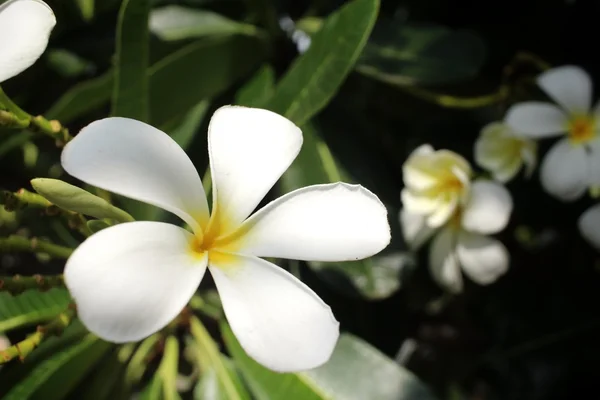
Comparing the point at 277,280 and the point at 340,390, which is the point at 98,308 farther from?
the point at 340,390

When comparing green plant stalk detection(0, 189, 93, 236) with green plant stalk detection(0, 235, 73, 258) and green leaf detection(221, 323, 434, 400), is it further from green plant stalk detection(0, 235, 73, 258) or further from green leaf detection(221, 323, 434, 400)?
green leaf detection(221, 323, 434, 400)

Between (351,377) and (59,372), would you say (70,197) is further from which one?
(351,377)

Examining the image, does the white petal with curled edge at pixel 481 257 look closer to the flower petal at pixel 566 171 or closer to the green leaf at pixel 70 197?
the flower petal at pixel 566 171

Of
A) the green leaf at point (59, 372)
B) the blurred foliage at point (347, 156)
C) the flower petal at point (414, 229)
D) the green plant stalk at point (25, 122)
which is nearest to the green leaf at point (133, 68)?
the blurred foliage at point (347, 156)

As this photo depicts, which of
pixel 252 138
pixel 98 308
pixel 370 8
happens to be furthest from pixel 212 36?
pixel 98 308

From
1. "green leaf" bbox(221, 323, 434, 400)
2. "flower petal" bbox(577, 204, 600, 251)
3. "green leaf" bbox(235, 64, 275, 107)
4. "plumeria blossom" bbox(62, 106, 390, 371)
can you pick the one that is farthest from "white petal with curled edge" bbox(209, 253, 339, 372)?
"flower petal" bbox(577, 204, 600, 251)
